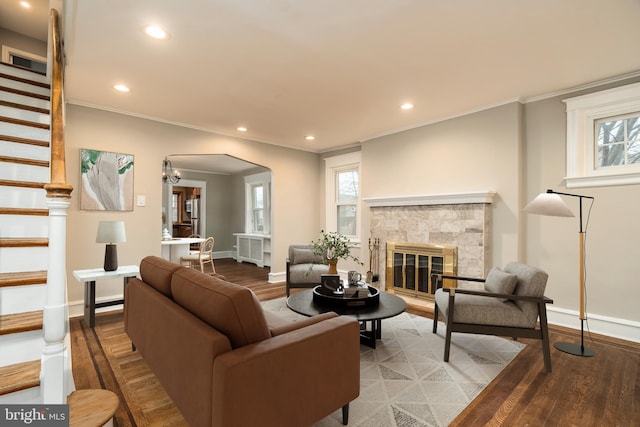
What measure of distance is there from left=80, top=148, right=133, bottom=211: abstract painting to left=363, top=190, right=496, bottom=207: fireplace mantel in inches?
142

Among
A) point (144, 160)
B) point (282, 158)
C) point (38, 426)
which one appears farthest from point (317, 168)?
point (38, 426)

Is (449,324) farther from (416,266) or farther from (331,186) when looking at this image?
(331,186)

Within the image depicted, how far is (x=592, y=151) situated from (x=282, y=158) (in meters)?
4.54

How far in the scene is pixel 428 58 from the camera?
2801mm

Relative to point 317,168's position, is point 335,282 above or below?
below

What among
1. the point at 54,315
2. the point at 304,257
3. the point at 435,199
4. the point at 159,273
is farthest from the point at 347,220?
the point at 54,315

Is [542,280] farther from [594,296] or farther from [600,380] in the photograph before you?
[594,296]

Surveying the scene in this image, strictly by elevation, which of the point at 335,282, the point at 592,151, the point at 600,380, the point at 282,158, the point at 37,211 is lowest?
the point at 600,380

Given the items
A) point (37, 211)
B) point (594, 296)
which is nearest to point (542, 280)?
point (594, 296)

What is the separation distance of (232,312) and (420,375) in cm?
175

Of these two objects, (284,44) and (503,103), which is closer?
(284,44)

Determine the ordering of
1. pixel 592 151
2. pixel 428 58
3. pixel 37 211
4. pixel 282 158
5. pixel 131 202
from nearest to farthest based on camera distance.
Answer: pixel 37 211
pixel 428 58
pixel 592 151
pixel 131 202
pixel 282 158

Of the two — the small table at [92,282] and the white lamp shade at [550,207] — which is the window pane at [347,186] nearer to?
the white lamp shade at [550,207]

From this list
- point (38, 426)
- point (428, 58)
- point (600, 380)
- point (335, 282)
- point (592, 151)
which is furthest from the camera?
point (592, 151)
